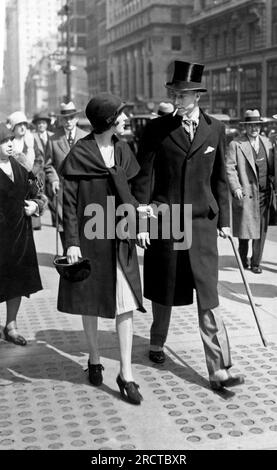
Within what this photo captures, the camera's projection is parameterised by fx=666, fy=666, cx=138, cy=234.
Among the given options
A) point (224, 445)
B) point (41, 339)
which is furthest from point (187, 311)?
point (224, 445)

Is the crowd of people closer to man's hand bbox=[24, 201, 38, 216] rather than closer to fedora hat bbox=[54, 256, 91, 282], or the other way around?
fedora hat bbox=[54, 256, 91, 282]

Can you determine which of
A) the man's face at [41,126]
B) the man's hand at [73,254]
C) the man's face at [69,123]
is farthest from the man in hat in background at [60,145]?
the man's face at [41,126]

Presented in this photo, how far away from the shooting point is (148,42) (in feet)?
283

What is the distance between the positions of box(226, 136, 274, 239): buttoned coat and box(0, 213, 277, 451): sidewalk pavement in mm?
1877

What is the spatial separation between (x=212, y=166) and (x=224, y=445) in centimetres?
181

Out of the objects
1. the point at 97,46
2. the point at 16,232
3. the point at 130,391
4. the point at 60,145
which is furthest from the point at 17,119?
the point at 97,46

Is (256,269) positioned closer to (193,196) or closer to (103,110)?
(193,196)

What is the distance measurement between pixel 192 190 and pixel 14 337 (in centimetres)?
208

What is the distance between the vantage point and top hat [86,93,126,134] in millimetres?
4094

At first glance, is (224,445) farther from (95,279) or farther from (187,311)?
(187,311)

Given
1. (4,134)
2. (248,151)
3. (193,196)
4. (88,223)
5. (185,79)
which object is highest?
(185,79)

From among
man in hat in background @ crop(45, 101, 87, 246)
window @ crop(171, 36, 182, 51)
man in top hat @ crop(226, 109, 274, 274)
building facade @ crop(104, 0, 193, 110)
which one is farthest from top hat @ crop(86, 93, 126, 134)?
window @ crop(171, 36, 182, 51)

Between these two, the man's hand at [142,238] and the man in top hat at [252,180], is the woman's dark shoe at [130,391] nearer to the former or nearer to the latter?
the man's hand at [142,238]

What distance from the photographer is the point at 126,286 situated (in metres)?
4.23
